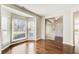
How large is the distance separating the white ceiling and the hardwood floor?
2.09 feet

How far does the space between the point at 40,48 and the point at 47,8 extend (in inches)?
35.4

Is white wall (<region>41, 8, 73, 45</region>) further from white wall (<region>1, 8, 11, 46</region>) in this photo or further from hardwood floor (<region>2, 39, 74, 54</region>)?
white wall (<region>1, 8, 11, 46</region>)

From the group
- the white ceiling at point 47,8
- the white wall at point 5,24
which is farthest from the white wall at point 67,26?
the white wall at point 5,24

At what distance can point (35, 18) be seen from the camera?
7.79ft

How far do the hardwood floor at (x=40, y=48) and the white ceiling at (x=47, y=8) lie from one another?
2.09ft

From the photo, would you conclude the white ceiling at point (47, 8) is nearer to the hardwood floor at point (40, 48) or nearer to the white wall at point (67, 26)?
the white wall at point (67, 26)

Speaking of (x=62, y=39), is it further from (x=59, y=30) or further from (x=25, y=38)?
(x=25, y=38)

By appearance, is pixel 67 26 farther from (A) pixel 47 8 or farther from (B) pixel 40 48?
(B) pixel 40 48

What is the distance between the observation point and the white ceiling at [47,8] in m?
2.21

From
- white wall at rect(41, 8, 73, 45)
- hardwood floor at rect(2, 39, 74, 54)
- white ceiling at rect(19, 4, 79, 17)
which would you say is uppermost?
white ceiling at rect(19, 4, 79, 17)

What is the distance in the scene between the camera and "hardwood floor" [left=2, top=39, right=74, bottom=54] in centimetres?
221

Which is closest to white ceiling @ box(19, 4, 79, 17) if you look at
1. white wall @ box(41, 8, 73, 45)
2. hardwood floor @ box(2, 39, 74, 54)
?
white wall @ box(41, 8, 73, 45)

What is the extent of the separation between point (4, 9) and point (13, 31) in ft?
1.67
